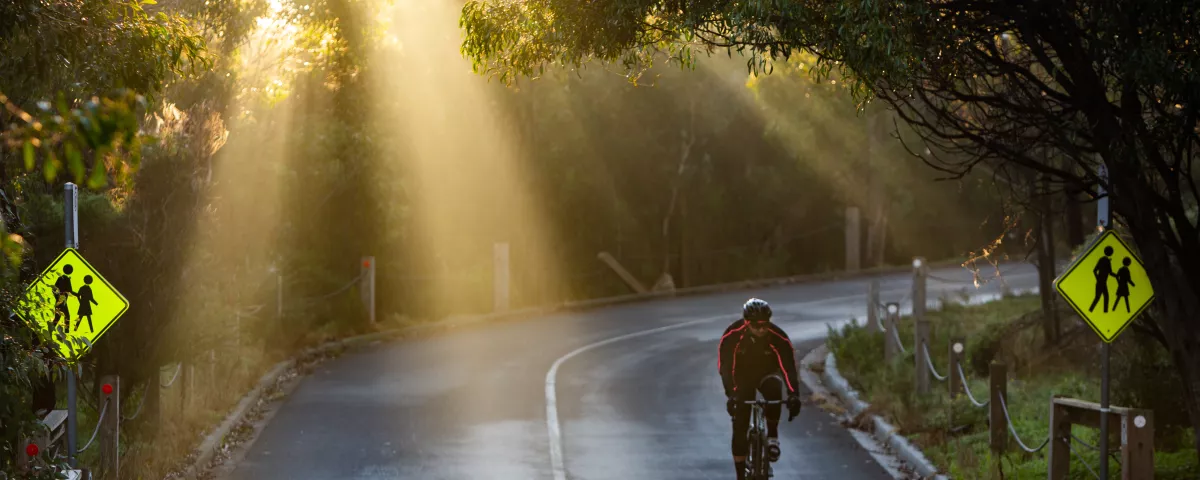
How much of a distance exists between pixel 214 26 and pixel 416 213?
1709 cm

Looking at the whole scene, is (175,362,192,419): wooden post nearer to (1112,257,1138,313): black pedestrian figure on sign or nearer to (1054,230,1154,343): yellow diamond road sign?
(1054,230,1154,343): yellow diamond road sign

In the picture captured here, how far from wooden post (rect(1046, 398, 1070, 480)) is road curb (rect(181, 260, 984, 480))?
25.1 ft

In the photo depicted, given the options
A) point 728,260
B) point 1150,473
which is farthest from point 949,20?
point 728,260

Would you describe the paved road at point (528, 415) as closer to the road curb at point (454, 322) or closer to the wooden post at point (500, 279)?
the road curb at point (454, 322)

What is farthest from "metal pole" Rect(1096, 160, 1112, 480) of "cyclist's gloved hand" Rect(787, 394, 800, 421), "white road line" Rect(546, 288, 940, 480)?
"white road line" Rect(546, 288, 940, 480)

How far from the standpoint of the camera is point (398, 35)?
3064 centimetres

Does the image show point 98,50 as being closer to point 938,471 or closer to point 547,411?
point 938,471

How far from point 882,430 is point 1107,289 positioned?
17.6 feet

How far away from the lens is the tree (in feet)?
32.0

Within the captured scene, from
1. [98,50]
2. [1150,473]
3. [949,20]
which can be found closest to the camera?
[98,50]

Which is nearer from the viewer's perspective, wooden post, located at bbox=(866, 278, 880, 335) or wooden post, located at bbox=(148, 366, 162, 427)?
wooden post, located at bbox=(148, 366, 162, 427)

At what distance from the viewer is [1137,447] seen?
1012cm

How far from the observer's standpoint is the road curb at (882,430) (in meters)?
13.6

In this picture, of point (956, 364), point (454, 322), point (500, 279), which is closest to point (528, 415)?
point (956, 364)
